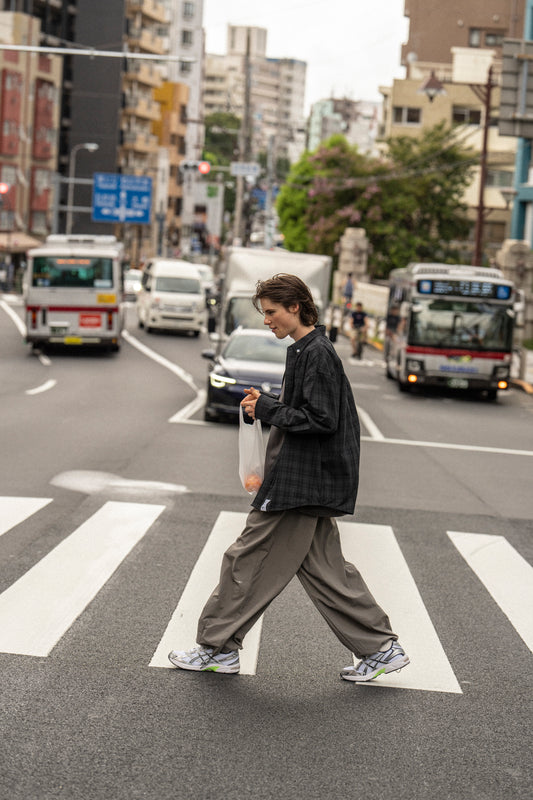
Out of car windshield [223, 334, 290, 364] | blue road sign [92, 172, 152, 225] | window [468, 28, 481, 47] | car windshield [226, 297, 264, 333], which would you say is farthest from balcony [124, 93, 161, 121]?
car windshield [223, 334, 290, 364]

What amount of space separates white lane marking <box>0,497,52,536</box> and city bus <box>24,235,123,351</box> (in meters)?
20.7

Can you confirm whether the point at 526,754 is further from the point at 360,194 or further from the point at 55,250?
the point at 360,194

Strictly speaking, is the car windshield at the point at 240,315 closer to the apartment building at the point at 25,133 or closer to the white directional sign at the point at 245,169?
the white directional sign at the point at 245,169

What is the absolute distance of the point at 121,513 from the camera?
33.8ft

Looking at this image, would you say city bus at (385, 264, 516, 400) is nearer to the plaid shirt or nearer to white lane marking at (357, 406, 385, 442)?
white lane marking at (357, 406, 385, 442)

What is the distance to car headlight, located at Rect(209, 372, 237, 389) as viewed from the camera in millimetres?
18016

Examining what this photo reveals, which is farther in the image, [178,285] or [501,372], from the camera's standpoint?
[178,285]

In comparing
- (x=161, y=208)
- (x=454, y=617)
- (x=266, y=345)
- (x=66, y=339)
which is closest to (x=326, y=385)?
(x=454, y=617)

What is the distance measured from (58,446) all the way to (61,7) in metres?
76.3

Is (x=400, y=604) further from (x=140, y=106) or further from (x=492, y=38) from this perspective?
(x=140, y=106)

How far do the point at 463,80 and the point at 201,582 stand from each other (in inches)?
2769

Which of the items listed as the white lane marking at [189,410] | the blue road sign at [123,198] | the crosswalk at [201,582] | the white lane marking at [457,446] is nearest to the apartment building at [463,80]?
the blue road sign at [123,198]

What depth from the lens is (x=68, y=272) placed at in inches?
1244

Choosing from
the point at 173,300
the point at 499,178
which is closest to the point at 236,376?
the point at 173,300
